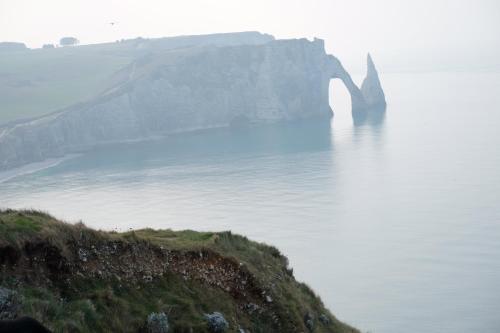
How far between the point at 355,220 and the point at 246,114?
309 feet

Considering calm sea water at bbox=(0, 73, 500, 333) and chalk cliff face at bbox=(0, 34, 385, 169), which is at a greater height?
chalk cliff face at bbox=(0, 34, 385, 169)

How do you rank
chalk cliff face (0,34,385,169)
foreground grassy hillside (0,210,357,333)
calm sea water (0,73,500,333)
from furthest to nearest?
chalk cliff face (0,34,385,169)
calm sea water (0,73,500,333)
foreground grassy hillside (0,210,357,333)

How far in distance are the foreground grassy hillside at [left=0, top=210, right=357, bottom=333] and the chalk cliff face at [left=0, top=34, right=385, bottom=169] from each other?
12412 cm

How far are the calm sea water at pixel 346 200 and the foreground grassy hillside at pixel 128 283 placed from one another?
27.9 m

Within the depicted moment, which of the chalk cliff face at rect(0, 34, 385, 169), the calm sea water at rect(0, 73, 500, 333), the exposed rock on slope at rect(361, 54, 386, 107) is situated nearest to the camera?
the calm sea water at rect(0, 73, 500, 333)

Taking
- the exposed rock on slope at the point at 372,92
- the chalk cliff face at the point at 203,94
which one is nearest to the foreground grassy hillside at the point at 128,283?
the chalk cliff face at the point at 203,94

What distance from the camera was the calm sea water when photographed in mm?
50531

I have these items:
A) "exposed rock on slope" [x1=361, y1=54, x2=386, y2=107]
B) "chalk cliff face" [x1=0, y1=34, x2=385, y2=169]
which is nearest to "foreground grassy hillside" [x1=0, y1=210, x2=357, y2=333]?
"chalk cliff face" [x1=0, y1=34, x2=385, y2=169]

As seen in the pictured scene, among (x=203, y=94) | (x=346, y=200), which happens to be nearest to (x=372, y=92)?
(x=203, y=94)

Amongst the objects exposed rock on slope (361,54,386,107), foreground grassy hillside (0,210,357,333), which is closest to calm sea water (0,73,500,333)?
foreground grassy hillside (0,210,357,333)

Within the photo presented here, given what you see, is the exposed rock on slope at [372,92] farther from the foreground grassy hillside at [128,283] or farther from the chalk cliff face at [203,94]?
the foreground grassy hillside at [128,283]

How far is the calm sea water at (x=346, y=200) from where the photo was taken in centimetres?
5053

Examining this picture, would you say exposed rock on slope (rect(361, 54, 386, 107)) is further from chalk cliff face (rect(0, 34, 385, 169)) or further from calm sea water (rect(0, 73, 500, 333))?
calm sea water (rect(0, 73, 500, 333))

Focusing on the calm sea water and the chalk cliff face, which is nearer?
the calm sea water
